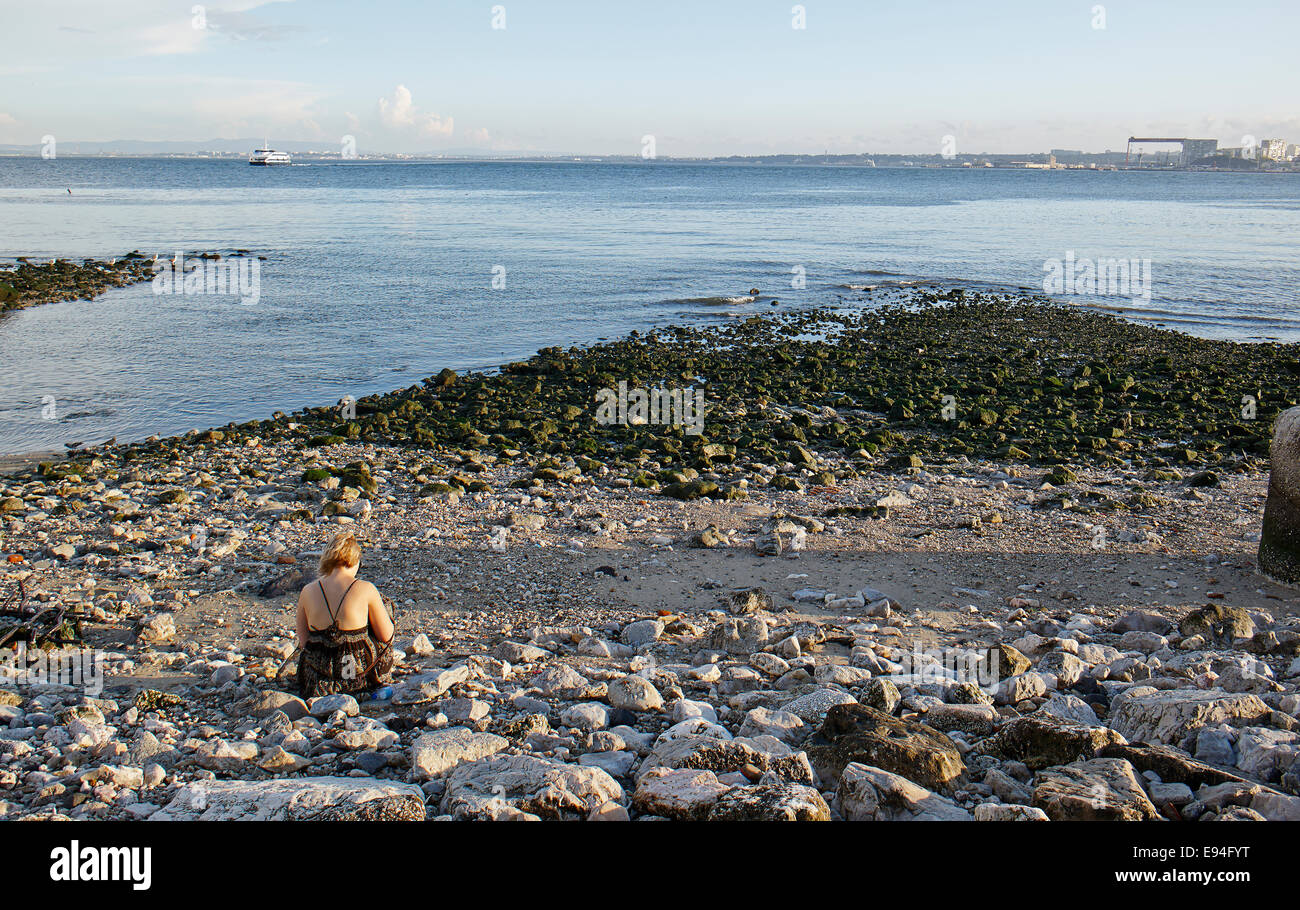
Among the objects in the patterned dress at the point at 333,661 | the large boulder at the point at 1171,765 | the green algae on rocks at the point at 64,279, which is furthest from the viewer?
the green algae on rocks at the point at 64,279

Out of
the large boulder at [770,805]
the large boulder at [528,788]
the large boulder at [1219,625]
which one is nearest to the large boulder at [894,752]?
the large boulder at [770,805]

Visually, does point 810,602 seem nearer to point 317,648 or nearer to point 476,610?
point 476,610

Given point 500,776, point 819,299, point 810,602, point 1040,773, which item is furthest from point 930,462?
point 819,299

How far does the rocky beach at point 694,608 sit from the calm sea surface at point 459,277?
4.19 metres

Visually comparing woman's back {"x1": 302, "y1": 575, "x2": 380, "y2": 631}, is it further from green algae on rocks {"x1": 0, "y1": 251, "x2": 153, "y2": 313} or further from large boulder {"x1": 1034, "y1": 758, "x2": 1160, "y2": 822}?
green algae on rocks {"x1": 0, "y1": 251, "x2": 153, "y2": 313}

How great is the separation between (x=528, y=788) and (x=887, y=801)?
70.5 inches

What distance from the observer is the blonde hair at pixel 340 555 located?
657 cm

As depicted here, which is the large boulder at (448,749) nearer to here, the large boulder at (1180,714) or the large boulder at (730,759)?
the large boulder at (730,759)

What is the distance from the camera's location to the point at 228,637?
7836mm

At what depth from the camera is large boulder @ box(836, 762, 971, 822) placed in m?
4.62

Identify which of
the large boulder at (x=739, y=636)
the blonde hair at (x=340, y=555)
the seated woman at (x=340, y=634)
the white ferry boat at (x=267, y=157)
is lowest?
the large boulder at (x=739, y=636)

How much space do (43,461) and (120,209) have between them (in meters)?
62.2

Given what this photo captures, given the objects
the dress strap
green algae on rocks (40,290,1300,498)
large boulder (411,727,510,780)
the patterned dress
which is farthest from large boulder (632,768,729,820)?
green algae on rocks (40,290,1300,498)

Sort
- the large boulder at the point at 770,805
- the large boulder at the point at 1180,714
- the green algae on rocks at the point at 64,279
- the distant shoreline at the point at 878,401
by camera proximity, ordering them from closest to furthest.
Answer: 1. the large boulder at the point at 770,805
2. the large boulder at the point at 1180,714
3. the distant shoreline at the point at 878,401
4. the green algae on rocks at the point at 64,279
